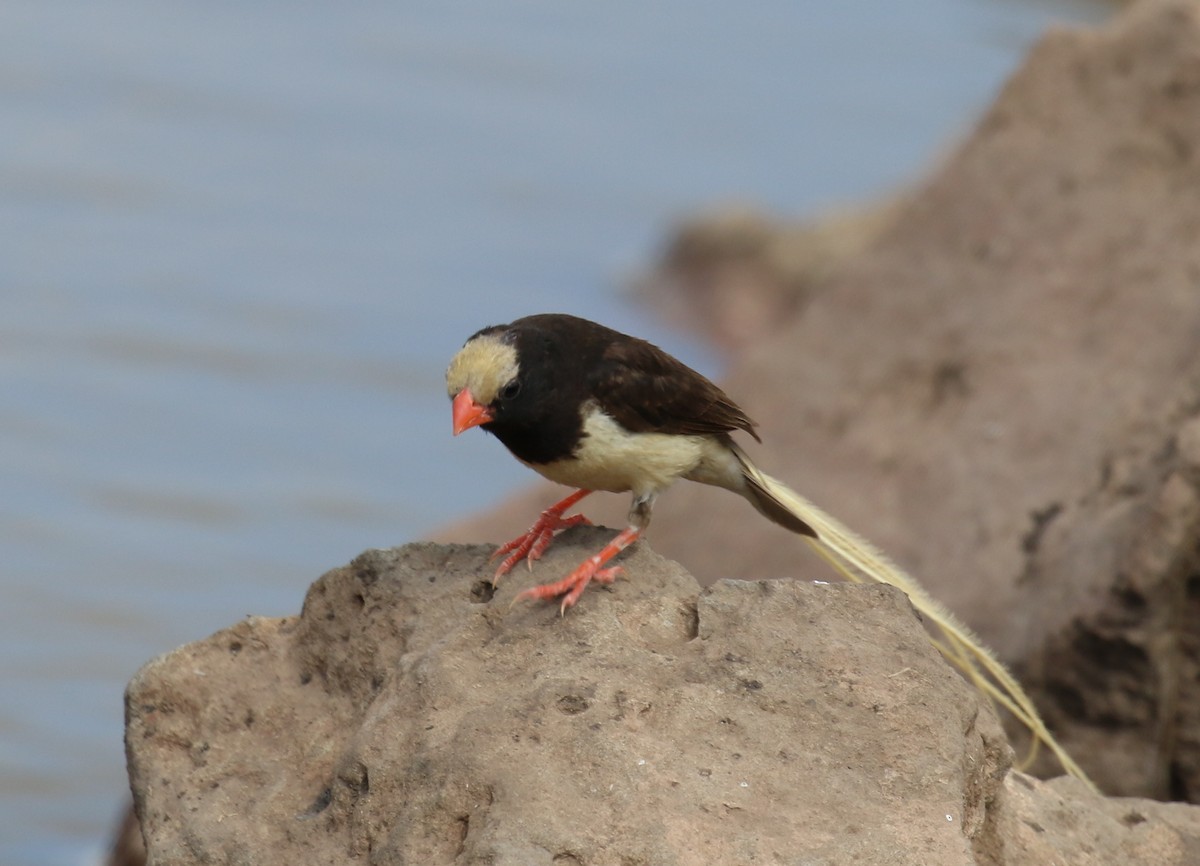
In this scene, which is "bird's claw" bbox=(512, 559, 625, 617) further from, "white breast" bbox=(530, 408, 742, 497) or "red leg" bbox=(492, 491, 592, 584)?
"white breast" bbox=(530, 408, 742, 497)

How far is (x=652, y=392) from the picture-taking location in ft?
19.9

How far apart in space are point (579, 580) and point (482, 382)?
76 centimetres

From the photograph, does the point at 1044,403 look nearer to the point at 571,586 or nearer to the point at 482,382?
the point at 482,382

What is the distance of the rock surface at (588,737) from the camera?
4637 millimetres

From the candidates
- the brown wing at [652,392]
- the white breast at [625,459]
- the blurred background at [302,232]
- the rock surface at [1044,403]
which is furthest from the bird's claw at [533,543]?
the blurred background at [302,232]

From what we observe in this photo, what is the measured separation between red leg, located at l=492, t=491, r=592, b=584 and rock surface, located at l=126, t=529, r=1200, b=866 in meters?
0.06

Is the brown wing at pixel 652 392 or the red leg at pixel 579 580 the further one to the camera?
the brown wing at pixel 652 392

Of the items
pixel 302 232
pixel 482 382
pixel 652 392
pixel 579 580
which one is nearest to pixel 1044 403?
pixel 652 392

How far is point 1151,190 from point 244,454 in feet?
26.1

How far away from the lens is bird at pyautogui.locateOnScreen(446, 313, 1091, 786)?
225 inches

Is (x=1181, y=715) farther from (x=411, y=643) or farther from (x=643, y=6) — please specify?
(x=643, y=6)

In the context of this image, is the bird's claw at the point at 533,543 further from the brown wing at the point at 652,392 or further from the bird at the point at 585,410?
the brown wing at the point at 652,392

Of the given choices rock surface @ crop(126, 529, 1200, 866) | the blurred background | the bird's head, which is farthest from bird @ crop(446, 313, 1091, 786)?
the blurred background

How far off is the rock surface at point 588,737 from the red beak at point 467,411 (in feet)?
1.35
